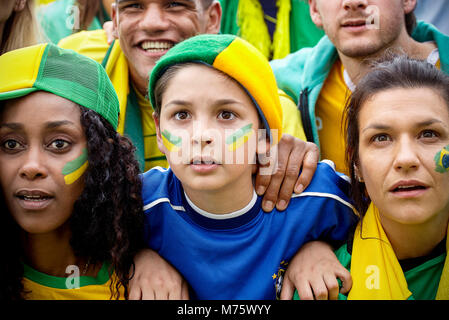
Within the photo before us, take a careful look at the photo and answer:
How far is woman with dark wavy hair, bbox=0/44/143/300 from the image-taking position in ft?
6.12

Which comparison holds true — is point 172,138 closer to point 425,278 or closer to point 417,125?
point 417,125

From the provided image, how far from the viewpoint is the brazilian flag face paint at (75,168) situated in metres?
1.91

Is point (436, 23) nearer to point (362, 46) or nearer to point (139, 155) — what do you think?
point (362, 46)

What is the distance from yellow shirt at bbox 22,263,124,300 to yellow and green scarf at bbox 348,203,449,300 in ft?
3.16

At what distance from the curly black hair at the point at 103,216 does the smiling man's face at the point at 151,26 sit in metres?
1.00

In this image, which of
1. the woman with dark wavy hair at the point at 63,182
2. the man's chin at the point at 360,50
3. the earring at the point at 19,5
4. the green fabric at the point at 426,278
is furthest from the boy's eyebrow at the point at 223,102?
the earring at the point at 19,5

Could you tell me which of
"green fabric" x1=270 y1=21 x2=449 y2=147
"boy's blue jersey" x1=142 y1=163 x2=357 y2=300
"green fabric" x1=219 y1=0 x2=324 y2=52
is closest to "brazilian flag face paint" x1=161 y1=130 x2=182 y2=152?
"boy's blue jersey" x1=142 y1=163 x2=357 y2=300

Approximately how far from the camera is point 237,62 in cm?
195

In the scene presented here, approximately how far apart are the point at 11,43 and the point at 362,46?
190 centimetres

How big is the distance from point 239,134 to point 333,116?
1155 millimetres

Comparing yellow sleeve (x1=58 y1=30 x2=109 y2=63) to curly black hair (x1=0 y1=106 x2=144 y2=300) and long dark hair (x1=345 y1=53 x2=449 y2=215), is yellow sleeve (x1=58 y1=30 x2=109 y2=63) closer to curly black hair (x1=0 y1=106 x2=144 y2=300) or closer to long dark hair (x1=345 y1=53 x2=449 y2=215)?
curly black hair (x1=0 y1=106 x2=144 y2=300)

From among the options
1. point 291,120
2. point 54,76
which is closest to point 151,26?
point 291,120

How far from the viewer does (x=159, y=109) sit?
2176mm

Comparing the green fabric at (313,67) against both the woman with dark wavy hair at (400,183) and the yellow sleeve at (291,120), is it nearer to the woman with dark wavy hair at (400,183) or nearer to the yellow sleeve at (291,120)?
the yellow sleeve at (291,120)
